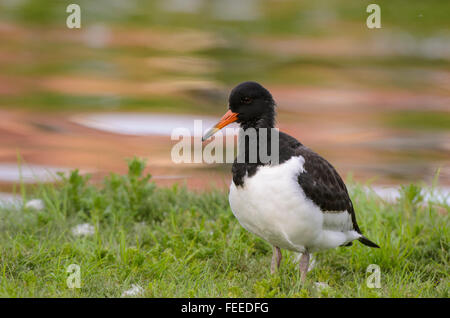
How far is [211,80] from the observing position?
11.5 metres

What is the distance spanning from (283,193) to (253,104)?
86cm

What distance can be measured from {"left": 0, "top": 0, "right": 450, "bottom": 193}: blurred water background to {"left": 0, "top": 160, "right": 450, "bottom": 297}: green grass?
2.28 ft

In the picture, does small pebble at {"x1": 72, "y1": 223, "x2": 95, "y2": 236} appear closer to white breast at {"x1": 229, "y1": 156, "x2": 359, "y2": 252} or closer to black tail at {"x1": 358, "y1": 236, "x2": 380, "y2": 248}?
white breast at {"x1": 229, "y1": 156, "x2": 359, "y2": 252}

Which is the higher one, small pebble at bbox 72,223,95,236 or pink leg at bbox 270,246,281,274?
small pebble at bbox 72,223,95,236

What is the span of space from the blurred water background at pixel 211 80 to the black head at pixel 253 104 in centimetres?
200

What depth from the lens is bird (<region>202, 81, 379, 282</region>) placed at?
16.2 ft

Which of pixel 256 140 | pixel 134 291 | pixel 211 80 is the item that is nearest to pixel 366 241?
pixel 256 140

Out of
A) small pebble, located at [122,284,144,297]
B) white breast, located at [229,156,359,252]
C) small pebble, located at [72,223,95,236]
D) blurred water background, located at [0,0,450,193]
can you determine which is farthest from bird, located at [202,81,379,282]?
blurred water background, located at [0,0,450,193]

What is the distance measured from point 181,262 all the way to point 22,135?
5.22 m

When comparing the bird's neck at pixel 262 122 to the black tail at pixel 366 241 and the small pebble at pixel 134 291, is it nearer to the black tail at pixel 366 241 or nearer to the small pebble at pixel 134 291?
the black tail at pixel 366 241

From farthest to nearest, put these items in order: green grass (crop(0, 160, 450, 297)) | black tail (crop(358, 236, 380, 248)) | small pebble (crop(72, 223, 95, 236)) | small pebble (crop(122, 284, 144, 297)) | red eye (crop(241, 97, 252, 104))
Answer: small pebble (crop(72, 223, 95, 236)) → black tail (crop(358, 236, 380, 248)) → red eye (crop(241, 97, 252, 104)) → green grass (crop(0, 160, 450, 297)) → small pebble (crop(122, 284, 144, 297))

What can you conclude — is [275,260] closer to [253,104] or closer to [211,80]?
[253,104]

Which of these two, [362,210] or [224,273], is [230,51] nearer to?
[362,210]

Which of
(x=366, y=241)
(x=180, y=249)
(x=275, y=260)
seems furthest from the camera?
(x=180, y=249)
